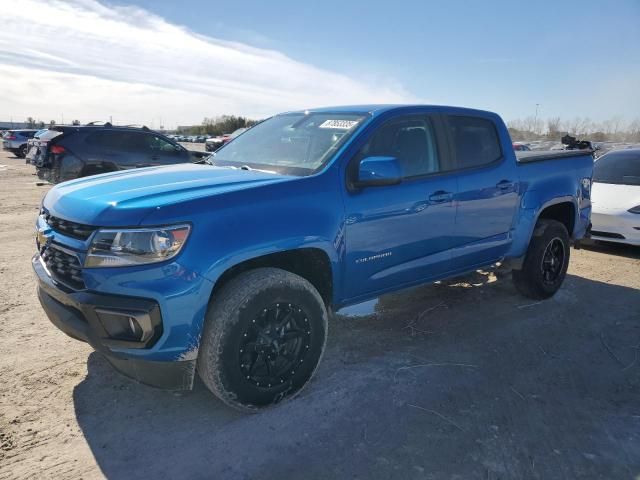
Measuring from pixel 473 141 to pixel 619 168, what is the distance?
5.33 meters

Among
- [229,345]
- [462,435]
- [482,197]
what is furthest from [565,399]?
[229,345]

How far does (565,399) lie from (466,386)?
0.64 meters

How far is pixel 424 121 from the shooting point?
153 inches

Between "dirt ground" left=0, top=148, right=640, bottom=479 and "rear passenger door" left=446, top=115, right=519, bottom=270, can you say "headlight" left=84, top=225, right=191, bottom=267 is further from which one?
"rear passenger door" left=446, top=115, right=519, bottom=270

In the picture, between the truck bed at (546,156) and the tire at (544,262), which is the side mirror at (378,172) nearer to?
the truck bed at (546,156)

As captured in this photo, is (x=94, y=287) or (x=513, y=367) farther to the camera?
(x=513, y=367)

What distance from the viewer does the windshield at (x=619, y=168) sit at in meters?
7.85

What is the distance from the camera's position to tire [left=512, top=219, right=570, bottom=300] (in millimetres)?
4914

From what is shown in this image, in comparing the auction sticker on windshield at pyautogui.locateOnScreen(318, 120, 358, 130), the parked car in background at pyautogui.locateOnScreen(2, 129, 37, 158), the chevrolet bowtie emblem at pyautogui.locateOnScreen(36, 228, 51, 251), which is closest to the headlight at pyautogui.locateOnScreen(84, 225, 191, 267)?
the chevrolet bowtie emblem at pyautogui.locateOnScreen(36, 228, 51, 251)

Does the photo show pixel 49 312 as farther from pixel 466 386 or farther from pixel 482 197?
pixel 482 197

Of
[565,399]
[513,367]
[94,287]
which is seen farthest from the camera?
[513,367]

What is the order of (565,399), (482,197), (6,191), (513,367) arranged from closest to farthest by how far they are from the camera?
(565,399), (513,367), (482,197), (6,191)

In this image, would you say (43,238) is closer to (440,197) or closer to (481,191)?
(440,197)

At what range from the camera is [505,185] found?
4387 millimetres
